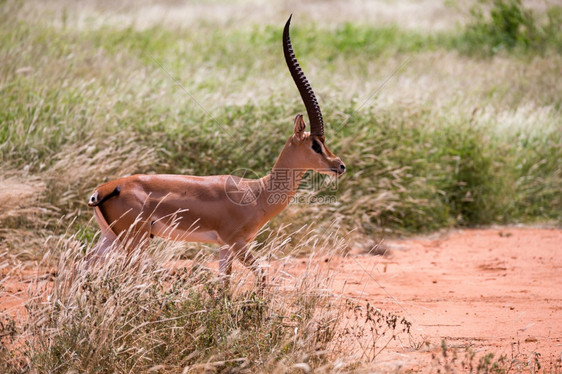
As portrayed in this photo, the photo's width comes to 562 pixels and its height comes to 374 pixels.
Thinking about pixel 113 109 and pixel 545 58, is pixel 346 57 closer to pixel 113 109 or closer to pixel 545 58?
pixel 545 58

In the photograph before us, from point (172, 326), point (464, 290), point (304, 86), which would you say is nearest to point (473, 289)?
point (464, 290)

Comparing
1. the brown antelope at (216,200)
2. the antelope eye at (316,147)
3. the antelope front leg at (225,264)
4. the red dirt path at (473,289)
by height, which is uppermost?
the antelope eye at (316,147)

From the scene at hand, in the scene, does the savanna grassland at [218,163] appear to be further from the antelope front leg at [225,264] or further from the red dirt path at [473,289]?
the red dirt path at [473,289]

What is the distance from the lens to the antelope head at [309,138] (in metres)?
6.24

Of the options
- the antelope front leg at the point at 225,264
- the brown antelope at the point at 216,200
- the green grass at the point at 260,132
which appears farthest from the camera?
the green grass at the point at 260,132

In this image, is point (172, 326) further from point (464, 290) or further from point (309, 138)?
point (464, 290)

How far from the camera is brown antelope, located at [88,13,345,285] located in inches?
232

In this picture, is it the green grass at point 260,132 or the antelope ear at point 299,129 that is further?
the green grass at point 260,132

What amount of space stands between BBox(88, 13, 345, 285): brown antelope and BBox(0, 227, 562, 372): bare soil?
2.71 feet

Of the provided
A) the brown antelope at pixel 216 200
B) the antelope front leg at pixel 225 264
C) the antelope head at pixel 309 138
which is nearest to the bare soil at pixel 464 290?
the antelope front leg at pixel 225 264

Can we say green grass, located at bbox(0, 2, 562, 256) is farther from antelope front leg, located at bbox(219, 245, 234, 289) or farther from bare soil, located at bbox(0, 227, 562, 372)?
antelope front leg, located at bbox(219, 245, 234, 289)

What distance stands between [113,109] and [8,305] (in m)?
3.90

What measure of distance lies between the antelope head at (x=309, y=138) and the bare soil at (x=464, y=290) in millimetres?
964

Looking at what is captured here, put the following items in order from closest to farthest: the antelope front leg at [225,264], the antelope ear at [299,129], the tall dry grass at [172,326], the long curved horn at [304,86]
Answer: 1. the tall dry grass at [172,326]
2. the antelope front leg at [225,264]
3. the long curved horn at [304,86]
4. the antelope ear at [299,129]
